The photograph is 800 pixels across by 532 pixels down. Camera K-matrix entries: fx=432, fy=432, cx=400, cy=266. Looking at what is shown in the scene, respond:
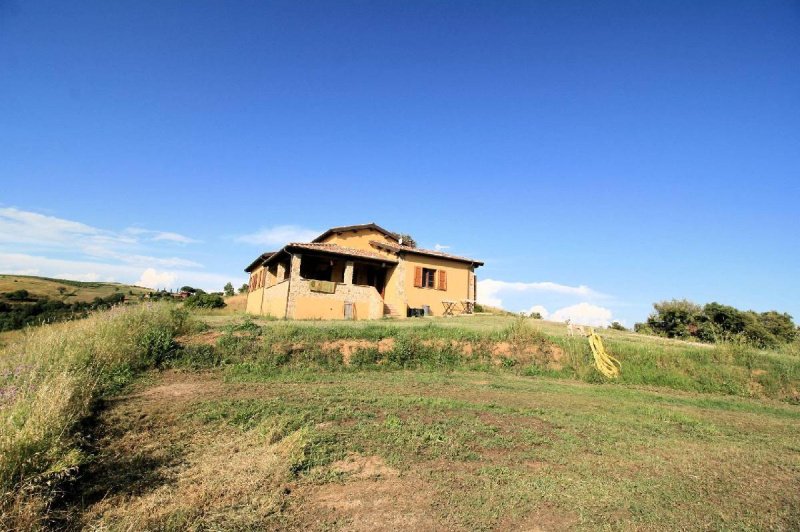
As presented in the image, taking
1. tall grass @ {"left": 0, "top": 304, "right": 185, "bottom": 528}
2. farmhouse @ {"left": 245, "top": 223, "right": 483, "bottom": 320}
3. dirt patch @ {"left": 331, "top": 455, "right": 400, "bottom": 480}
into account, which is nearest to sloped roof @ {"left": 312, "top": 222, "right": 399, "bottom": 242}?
farmhouse @ {"left": 245, "top": 223, "right": 483, "bottom": 320}

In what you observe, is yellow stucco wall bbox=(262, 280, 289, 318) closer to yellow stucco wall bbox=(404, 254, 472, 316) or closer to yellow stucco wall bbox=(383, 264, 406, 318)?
yellow stucco wall bbox=(383, 264, 406, 318)

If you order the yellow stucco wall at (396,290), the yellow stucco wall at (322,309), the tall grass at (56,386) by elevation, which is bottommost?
the tall grass at (56,386)

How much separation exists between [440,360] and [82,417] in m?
8.99

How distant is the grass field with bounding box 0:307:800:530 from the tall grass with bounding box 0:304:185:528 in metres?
0.16

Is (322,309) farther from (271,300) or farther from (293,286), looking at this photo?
(271,300)

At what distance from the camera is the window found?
90.7 feet

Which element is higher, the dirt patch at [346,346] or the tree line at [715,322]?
the tree line at [715,322]

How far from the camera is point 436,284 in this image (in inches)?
1095

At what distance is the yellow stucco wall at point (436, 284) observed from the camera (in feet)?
88.3

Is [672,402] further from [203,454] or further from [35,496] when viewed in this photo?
[35,496]

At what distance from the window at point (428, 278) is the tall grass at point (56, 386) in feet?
53.9

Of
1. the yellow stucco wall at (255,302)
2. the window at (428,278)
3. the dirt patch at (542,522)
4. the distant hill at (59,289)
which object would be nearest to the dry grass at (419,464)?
the dirt patch at (542,522)

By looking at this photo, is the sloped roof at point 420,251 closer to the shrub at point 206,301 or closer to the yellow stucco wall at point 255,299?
the yellow stucco wall at point 255,299

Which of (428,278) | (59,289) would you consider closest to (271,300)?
(428,278)
